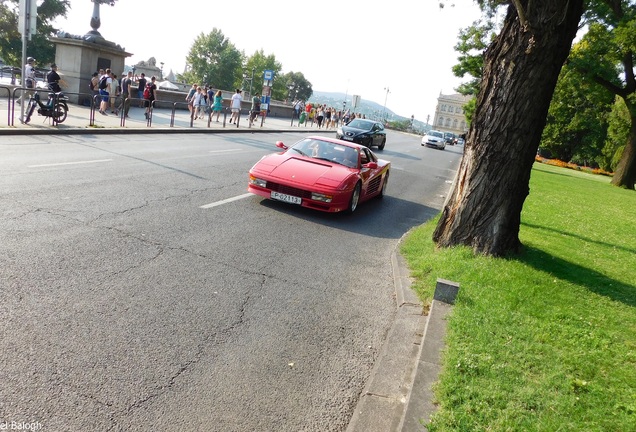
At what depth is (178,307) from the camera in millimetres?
4637

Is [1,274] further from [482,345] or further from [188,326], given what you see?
[482,345]

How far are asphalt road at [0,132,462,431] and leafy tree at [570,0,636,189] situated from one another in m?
24.1

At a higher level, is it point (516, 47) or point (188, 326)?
point (516, 47)

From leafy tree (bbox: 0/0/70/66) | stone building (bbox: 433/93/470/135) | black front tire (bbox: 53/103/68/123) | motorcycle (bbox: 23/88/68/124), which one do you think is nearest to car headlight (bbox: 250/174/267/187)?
motorcycle (bbox: 23/88/68/124)

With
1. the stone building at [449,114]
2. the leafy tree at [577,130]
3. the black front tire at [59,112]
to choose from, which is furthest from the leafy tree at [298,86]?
the black front tire at [59,112]

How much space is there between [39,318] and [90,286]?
0.75 m

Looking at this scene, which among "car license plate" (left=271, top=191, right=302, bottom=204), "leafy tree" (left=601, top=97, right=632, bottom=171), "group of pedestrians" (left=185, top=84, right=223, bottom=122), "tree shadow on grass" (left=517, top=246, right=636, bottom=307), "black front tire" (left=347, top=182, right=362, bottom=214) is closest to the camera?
"tree shadow on grass" (left=517, top=246, right=636, bottom=307)

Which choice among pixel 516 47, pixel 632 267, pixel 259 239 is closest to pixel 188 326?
pixel 259 239

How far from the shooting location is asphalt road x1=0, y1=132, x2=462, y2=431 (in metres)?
3.26

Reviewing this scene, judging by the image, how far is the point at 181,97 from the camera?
38062 millimetres

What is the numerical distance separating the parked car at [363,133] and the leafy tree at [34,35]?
2042 inches

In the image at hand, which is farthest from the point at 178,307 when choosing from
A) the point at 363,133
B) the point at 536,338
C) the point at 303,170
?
the point at 363,133

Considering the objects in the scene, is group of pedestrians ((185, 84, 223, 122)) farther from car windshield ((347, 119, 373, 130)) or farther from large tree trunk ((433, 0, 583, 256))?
large tree trunk ((433, 0, 583, 256))

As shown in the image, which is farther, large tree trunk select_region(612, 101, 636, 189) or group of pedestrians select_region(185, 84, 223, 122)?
large tree trunk select_region(612, 101, 636, 189)
